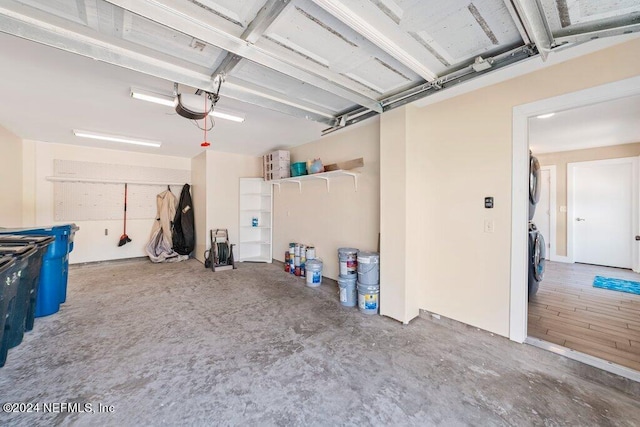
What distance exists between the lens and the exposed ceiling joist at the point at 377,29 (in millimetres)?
1377

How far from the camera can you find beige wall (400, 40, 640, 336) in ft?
7.10

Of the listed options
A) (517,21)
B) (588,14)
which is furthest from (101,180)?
(588,14)

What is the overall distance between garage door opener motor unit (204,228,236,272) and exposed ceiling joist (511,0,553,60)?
16.9 feet

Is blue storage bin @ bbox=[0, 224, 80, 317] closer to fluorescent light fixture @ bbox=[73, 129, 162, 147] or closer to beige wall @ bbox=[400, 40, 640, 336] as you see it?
fluorescent light fixture @ bbox=[73, 129, 162, 147]

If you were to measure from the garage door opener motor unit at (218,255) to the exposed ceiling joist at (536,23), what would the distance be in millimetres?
5142

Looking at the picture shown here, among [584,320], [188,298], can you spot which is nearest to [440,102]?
[584,320]

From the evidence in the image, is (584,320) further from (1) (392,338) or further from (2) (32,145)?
(2) (32,145)

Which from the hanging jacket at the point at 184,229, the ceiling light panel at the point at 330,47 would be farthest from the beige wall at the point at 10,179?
the ceiling light panel at the point at 330,47

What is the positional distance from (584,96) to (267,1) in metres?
2.42

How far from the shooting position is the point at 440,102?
2.71 m

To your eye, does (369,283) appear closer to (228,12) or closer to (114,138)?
(228,12)

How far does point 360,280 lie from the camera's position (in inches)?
121

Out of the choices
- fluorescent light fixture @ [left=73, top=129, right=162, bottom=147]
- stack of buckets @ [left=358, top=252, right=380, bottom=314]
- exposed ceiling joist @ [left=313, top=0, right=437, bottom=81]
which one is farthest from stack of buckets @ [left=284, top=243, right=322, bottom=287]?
fluorescent light fixture @ [left=73, top=129, right=162, bottom=147]

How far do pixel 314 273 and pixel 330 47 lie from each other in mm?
3052
